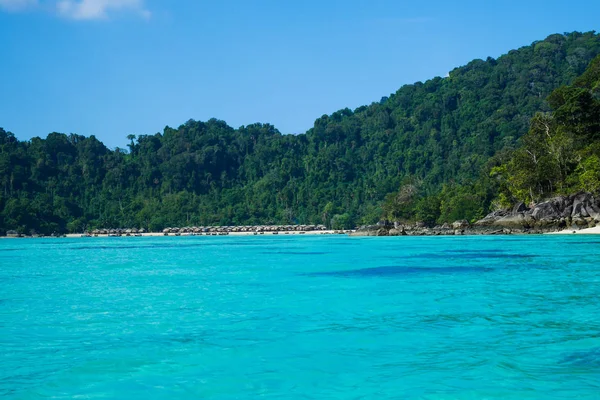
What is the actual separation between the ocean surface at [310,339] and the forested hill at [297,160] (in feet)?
281

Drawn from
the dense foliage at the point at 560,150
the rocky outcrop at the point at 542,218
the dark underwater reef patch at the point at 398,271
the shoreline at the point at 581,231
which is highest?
the dense foliage at the point at 560,150

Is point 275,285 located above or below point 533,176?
below

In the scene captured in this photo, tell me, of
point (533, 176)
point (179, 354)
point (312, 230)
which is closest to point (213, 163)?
point (312, 230)

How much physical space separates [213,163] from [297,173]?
31535 millimetres

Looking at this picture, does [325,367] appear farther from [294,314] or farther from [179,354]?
[294,314]

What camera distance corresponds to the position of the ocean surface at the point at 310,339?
8492mm

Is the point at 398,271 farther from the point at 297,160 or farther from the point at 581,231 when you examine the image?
the point at 297,160

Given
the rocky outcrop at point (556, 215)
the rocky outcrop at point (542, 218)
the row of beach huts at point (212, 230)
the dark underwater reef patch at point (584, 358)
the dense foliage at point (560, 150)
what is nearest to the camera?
the dark underwater reef patch at point (584, 358)

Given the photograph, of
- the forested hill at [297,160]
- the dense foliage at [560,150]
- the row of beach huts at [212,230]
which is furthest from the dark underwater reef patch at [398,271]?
the row of beach huts at [212,230]

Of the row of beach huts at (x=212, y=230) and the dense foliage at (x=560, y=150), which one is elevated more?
the dense foliage at (x=560, y=150)

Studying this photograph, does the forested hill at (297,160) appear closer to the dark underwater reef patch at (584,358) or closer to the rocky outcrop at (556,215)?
the rocky outcrop at (556,215)

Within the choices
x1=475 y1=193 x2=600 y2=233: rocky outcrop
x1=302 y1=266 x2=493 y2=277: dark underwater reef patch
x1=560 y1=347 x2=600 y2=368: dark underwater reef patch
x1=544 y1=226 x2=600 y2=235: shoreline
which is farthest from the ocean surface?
x1=475 y1=193 x2=600 y2=233: rocky outcrop

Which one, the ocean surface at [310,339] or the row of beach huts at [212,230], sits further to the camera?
the row of beach huts at [212,230]

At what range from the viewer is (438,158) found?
126 meters
